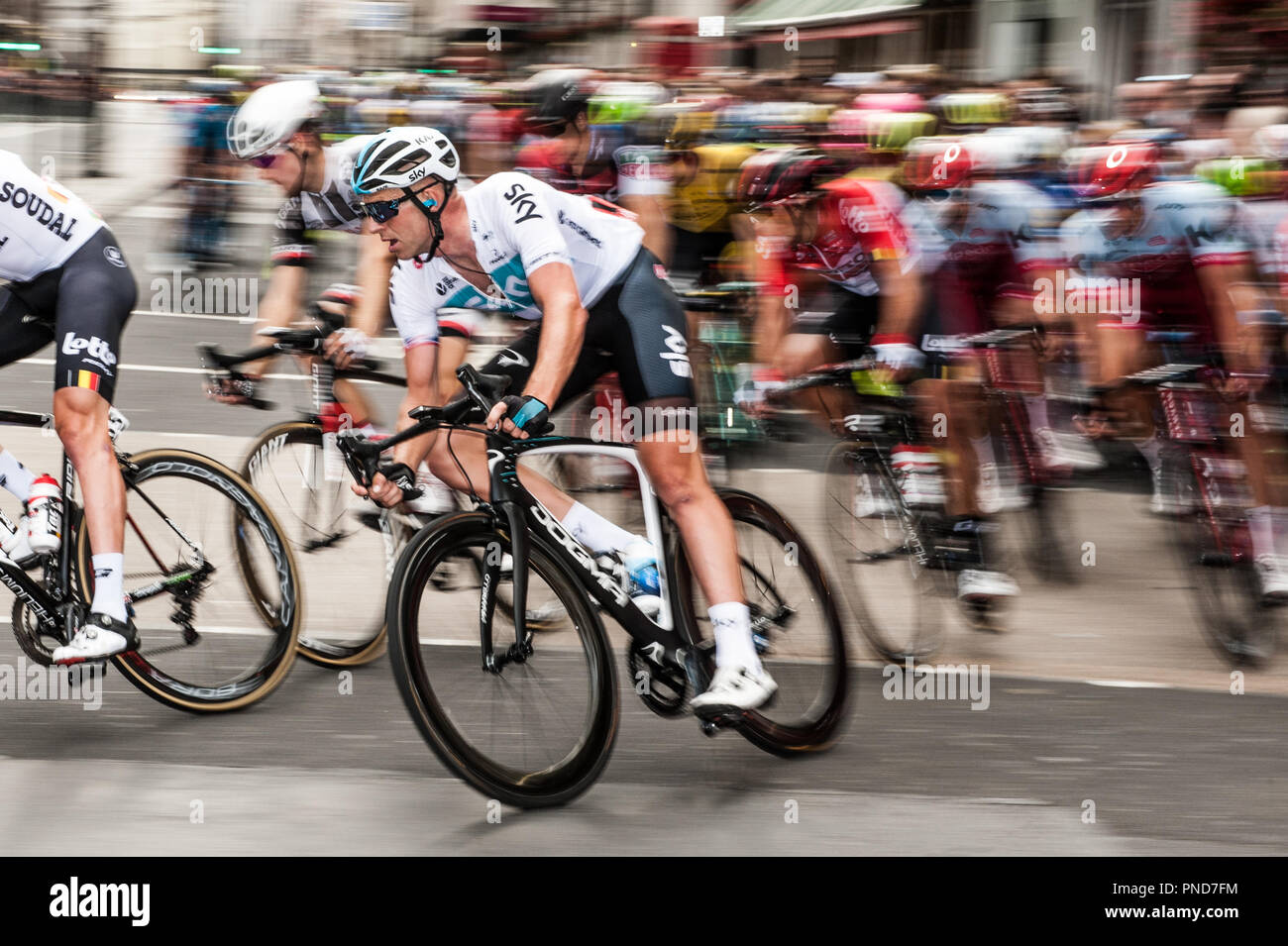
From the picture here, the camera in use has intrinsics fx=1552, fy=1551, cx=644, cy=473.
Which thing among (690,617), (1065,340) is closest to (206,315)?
(1065,340)

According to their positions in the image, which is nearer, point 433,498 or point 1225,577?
point 433,498

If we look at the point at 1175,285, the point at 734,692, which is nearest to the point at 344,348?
the point at 734,692

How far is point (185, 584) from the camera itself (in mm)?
4906

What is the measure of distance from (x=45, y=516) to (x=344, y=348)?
45.0 inches

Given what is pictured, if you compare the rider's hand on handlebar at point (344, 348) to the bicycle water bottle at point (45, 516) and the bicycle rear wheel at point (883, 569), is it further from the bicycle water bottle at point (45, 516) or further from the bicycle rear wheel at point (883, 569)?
the bicycle rear wheel at point (883, 569)

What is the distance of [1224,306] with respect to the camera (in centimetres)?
632

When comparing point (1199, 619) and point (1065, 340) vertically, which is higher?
point (1065, 340)

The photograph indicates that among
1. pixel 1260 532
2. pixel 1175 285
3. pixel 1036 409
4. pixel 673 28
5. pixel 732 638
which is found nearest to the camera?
pixel 732 638

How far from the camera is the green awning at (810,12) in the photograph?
71.7 feet

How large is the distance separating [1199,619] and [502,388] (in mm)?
3229

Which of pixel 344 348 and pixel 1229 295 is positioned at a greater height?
pixel 1229 295

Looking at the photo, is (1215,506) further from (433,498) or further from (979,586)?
(433,498)
